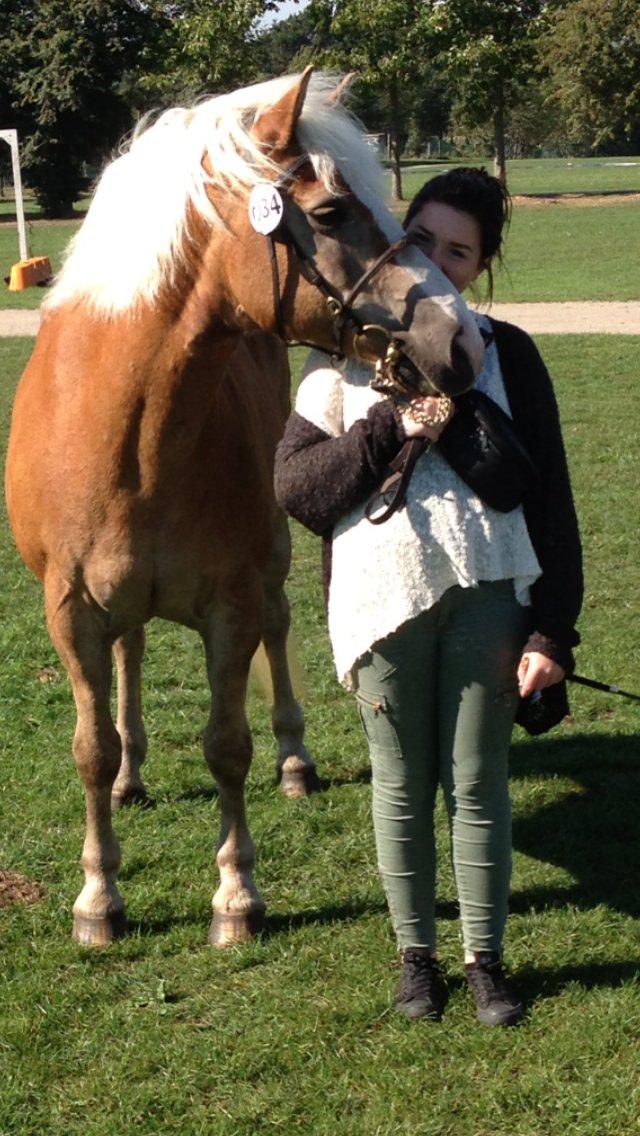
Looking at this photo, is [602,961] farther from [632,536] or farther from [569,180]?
[569,180]

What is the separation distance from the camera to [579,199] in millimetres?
39094

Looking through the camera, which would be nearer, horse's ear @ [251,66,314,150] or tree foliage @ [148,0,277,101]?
horse's ear @ [251,66,314,150]

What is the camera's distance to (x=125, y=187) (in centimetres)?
314

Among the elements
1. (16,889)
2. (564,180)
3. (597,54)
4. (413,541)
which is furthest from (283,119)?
(564,180)

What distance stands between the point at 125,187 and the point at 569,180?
5182 cm

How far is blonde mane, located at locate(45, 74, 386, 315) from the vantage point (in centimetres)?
280

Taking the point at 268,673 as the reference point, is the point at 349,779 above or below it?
below

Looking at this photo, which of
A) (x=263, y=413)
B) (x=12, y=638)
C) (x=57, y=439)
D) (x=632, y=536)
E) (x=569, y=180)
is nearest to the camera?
(x=57, y=439)

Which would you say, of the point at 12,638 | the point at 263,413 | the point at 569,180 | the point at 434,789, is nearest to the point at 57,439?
the point at 263,413

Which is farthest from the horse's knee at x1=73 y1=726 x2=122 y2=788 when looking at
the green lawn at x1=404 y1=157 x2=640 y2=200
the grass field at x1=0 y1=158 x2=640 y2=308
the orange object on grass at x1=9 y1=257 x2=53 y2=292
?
the green lawn at x1=404 y1=157 x2=640 y2=200

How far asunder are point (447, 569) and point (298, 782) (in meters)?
2.06

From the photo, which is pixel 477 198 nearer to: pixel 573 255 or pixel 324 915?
pixel 324 915

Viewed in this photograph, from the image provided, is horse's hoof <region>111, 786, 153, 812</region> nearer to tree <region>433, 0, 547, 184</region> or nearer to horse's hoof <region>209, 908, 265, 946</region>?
horse's hoof <region>209, 908, 265, 946</region>

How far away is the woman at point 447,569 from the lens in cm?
286
